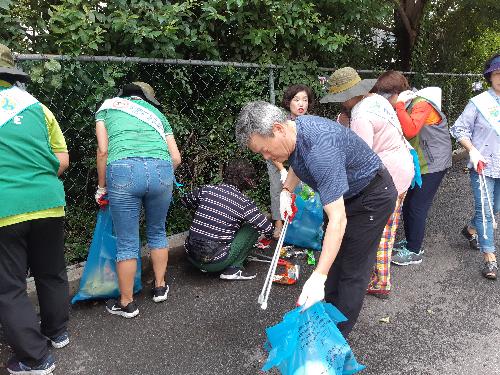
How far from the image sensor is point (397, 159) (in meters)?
3.25

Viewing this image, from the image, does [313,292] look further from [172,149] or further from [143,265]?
[143,265]

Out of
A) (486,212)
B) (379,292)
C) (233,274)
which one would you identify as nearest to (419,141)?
(486,212)

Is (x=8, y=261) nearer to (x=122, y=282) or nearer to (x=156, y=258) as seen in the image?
→ (x=122, y=282)

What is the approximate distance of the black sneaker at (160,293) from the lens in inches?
135

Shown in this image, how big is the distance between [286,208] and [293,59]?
2.74 meters

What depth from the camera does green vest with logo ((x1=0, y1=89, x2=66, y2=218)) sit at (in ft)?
7.87

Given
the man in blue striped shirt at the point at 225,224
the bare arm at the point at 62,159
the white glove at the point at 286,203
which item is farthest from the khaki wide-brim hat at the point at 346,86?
the bare arm at the point at 62,159

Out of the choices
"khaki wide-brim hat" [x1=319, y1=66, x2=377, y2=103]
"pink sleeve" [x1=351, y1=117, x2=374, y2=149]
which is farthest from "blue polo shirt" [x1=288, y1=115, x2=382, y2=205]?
"khaki wide-brim hat" [x1=319, y1=66, x2=377, y2=103]

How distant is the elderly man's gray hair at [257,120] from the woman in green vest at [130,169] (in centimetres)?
106

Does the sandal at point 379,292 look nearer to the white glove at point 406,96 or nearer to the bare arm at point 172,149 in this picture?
the white glove at point 406,96

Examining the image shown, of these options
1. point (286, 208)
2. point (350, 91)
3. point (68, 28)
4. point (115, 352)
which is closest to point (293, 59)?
point (350, 91)

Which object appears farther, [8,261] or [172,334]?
[172,334]

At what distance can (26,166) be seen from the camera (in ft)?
8.11

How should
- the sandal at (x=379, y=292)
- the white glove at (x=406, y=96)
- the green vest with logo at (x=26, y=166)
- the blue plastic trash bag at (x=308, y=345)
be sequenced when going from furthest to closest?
the white glove at (x=406, y=96), the sandal at (x=379, y=292), the green vest with logo at (x=26, y=166), the blue plastic trash bag at (x=308, y=345)
